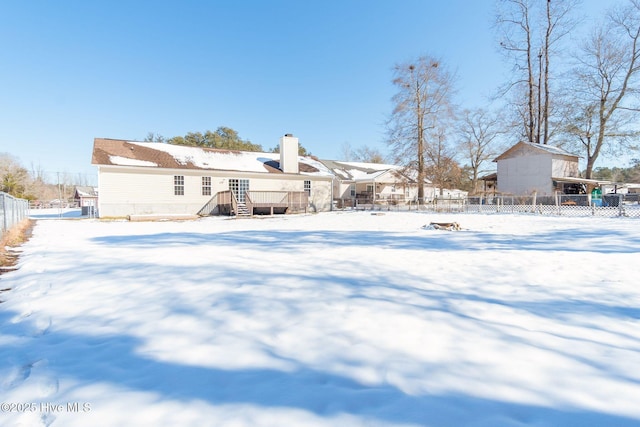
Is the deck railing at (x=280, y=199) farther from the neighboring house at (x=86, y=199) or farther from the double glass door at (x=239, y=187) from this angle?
the neighboring house at (x=86, y=199)

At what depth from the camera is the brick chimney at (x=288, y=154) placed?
71.5 ft

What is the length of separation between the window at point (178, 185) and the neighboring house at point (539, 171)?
25930 mm

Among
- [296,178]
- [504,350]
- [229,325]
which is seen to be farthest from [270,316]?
[296,178]

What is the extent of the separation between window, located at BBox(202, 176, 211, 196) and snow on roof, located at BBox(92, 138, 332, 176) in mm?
662

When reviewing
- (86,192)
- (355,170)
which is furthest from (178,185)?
A: (86,192)

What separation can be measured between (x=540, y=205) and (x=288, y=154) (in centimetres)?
1657

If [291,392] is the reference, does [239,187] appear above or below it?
above

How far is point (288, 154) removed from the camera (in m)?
22.0

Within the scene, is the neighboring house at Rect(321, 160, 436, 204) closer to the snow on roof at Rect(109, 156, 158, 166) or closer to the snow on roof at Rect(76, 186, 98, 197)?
the snow on roof at Rect(109, 156, 158, 166)

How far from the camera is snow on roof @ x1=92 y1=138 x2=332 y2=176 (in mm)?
17719

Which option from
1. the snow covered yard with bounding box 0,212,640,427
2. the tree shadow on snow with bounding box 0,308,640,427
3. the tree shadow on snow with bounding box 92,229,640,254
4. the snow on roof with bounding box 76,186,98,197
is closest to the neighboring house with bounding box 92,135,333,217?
the tree shadow on snow with bounding box 92,229,640,254

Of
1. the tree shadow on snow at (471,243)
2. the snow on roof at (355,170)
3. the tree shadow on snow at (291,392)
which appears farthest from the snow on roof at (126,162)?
the snow on roof at (355,170)

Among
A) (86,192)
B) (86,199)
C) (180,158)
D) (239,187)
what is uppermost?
(180,158)

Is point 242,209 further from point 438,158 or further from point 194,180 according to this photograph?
point 438,158
